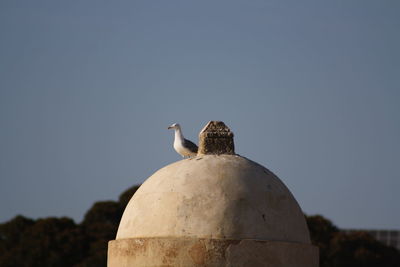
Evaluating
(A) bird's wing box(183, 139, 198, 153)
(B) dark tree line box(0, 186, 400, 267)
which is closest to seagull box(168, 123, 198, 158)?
(A) bird's wing box(183, 139, 198, 153)

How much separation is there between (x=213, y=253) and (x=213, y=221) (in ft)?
1.08

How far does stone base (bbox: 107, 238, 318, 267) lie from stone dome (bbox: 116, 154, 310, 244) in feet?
0.29

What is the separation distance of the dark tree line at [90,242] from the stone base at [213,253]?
750 inches

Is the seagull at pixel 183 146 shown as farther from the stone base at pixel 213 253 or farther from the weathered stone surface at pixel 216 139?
the stone base at pixel 213 253

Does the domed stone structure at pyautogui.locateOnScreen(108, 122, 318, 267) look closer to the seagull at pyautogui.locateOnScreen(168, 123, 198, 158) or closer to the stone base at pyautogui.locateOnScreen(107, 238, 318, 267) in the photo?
the stone base at pyautogui.locateOnScreen(107, 238, 318, 267)

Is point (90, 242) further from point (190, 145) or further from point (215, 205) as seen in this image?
point (215, 205)

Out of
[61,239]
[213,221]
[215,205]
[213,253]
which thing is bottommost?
[61,239]

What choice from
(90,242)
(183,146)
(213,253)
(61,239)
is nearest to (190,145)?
(183,146)

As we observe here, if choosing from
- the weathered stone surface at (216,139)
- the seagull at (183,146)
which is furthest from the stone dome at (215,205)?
the seagull at (183,146)

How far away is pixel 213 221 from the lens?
952 cm

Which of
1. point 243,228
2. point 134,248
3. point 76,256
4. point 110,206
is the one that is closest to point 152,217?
point 134,248

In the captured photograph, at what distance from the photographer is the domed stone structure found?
Answer: 945cm

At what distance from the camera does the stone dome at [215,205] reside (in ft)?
31.3

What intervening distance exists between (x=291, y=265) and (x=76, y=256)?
22.2 meters
